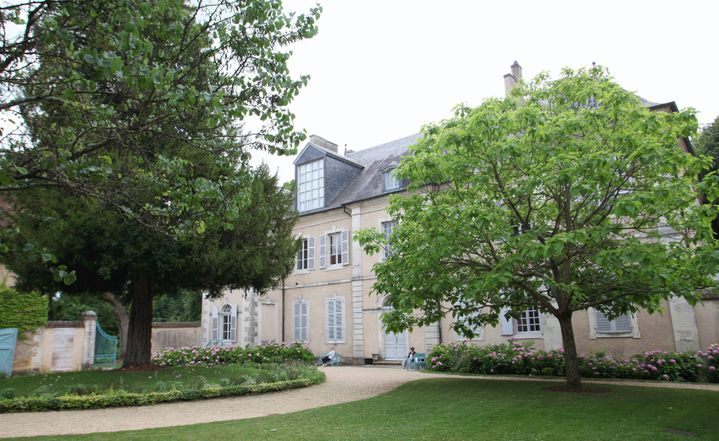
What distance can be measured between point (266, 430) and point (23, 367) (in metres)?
11.9

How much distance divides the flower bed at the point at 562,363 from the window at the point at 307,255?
28.1ft

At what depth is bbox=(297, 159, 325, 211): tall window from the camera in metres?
23.9

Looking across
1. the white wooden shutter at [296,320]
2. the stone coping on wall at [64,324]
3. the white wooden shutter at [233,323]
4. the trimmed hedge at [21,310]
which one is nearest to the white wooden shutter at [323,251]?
the white wooden shutter at [296,320]

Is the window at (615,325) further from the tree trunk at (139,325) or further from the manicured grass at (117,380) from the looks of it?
the tree trunk at (139,325)

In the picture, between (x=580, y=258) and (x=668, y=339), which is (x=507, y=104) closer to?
(x=580, y=258)

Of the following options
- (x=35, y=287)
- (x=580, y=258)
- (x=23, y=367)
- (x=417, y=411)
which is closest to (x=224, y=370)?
(x=35, y=287)

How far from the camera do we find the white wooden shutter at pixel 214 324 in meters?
25.6

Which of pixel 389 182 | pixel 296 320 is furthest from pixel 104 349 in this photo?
pixel 389 182

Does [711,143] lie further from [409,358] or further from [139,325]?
[139,325]

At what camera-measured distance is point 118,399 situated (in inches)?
383

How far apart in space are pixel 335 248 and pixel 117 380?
12.3m

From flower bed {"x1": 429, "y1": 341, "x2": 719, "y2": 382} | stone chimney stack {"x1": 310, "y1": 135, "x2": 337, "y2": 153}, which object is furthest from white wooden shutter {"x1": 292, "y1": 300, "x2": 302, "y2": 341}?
flower bed {"x1": 429, "y1": 341, "x2": 719, "y2": 382}

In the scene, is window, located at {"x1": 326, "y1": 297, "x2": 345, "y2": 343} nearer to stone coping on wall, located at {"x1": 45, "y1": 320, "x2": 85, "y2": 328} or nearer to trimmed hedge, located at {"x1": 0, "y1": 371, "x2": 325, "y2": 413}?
stone coping on wall, located at {"x1": 45, "y1": 320, "x2": 85, "y2": 328}

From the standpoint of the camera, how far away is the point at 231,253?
41.4ft
